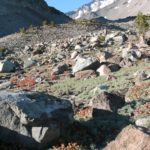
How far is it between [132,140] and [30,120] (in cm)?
387

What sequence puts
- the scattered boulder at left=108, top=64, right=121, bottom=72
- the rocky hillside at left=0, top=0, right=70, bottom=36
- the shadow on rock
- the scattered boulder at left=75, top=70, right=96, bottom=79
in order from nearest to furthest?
the shadow on rock → the scattered boulder at left=75, top=70, right=96, bottom=79 → the scattered boulder at left=108, top=64, right=121, bottom=72 → the rocky hillside at left=0, top=0, right=70, bottom=36

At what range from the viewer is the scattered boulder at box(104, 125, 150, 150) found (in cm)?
1408

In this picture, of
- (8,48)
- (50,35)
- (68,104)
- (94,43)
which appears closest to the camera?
(68,104)

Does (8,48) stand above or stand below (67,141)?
above

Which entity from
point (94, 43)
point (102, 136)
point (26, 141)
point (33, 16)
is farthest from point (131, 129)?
point (33, 16)

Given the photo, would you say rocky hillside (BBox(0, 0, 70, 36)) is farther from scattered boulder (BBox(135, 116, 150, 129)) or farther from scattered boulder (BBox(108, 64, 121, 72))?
scattered boulder (BBox(135, 116, 150, 129))

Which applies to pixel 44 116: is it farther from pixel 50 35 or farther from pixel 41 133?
pixel 50 35

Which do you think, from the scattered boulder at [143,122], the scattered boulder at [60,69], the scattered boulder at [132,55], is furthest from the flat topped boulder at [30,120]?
the scattered boulder at [132,55]

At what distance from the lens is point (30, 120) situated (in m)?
16.8

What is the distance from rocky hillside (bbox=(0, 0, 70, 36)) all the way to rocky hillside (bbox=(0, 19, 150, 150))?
49.5 m

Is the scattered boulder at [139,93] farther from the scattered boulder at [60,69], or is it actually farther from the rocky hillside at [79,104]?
the scattered boulder at [60,69]

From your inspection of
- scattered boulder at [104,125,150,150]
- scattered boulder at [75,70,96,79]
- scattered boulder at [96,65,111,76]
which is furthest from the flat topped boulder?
scattered boulder at [96,65,111,76]

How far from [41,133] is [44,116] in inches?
23.1

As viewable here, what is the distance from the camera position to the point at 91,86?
1137 inches
